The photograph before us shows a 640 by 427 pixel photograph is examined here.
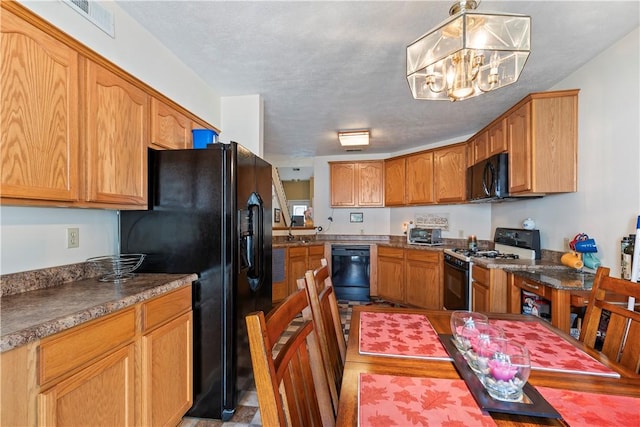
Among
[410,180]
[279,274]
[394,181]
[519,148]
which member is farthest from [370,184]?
[519,148]

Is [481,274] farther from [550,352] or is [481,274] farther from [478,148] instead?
[550,352]

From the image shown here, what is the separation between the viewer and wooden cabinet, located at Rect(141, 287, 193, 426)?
1.39 metres

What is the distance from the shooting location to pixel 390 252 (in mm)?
4191

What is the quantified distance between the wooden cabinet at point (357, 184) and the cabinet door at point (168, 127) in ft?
9.24

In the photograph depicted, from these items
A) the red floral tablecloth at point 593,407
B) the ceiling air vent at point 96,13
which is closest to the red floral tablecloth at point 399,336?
the red floral tablecloth at point 593,407

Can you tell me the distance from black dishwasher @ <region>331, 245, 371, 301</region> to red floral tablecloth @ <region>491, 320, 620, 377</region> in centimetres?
303

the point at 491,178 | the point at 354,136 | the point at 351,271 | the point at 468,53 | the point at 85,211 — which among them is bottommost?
the point at 351,271

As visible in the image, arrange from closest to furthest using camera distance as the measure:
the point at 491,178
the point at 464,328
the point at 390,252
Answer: the point at 464,328 → the point at 491,178 → the point at 390,252

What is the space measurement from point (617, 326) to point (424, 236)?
2969 millimetres

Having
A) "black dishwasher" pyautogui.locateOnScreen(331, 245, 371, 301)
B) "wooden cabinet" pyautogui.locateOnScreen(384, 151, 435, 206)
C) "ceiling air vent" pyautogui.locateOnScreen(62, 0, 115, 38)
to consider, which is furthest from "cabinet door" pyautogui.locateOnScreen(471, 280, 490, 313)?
"ceiling air vent" pyautogui.locateOnScreen(62, 0, 115, 38)

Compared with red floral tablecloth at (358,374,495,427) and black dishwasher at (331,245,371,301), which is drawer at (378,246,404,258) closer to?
black dishwasher at (331,245,371,301)

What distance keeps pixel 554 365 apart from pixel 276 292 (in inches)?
129

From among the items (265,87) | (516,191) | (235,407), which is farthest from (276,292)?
(516,191)

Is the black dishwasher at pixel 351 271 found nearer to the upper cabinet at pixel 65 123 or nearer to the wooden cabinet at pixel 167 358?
the wooden cabinet at pixel 167 358
